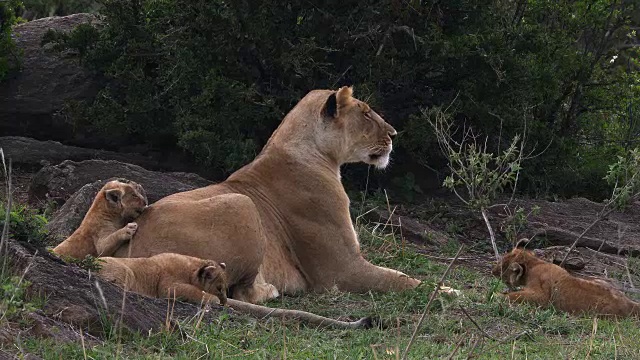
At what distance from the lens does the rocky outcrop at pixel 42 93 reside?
1311 centimetres

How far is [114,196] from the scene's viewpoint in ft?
26.4

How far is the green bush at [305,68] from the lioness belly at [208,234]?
3430 mm

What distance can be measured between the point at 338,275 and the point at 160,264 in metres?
1.75

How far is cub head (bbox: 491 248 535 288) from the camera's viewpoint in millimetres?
8469

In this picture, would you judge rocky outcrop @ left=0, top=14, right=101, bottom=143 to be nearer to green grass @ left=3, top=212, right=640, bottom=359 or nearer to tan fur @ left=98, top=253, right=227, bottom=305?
green grass @ left=3, top=212, right=640, bottom=359

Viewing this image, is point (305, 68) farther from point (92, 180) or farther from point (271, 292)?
point (271, 292)

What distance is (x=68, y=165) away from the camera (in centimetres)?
1118

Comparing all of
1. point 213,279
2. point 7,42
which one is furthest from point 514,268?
point 7,42

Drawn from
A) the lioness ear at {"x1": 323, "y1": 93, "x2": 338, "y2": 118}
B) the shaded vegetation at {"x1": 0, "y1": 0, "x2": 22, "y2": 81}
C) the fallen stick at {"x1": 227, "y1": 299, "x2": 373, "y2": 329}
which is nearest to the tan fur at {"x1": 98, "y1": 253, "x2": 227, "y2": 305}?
the fallen stick at {"x1": 227, "y1": 299, "x2": 373, "y2": 329}

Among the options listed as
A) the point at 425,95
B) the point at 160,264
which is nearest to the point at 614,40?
the point at 425,95

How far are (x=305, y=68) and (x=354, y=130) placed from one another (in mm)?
2616

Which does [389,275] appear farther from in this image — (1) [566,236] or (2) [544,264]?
(1) [566,236]

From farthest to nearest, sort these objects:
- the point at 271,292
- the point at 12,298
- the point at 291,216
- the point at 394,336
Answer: the point at 291,216
the point at 271,292
the point at 394,336
the point at 12,298

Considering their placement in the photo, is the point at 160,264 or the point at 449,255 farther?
the point at 449,255
